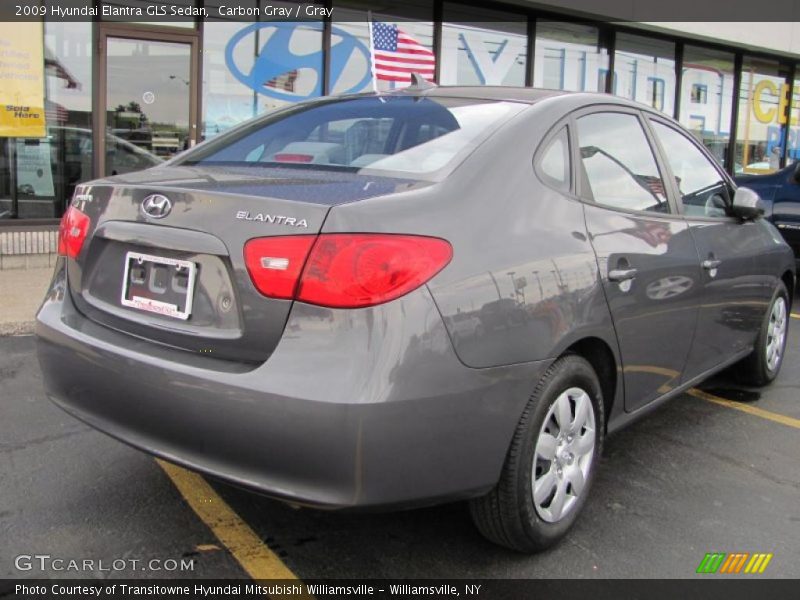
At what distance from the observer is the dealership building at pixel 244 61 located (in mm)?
8250

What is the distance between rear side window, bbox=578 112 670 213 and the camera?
3064 mm

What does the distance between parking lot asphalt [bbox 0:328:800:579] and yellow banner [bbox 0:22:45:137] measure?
16.6 feet

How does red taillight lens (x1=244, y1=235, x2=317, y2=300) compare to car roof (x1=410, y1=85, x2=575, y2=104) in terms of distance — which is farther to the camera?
car roof (x1=410, y1=85, x2=575, y2=104)

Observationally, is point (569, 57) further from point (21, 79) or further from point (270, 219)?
point (270, 219)

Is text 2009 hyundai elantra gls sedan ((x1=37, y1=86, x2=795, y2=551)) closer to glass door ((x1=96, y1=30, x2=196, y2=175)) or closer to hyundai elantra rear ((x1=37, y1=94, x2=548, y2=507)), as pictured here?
hyundai elantra rear ((x1=37, y1=94, x2=548, y2=507))

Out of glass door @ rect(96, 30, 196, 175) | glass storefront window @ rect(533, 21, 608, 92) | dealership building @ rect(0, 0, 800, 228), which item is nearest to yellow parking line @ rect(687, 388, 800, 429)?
dealership building @ rect(0, 0, 800, 228)

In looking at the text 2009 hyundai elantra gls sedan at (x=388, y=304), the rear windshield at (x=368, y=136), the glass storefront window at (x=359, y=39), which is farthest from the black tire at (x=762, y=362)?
the glass storefront window at (x=359, y=39)

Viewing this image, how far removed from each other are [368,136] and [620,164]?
3.58 ft

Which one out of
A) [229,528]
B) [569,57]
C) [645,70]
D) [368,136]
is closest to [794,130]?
[645,70]

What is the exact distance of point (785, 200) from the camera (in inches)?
306

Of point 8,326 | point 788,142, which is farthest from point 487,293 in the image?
point 788,142

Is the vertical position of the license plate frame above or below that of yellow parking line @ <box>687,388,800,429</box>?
above

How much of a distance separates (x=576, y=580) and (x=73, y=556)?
1.73m

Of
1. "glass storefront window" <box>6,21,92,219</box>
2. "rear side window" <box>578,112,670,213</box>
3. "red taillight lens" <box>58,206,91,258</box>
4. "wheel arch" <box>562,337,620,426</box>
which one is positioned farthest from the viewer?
"glass storefront window" <box>6,21,92,219</box>
